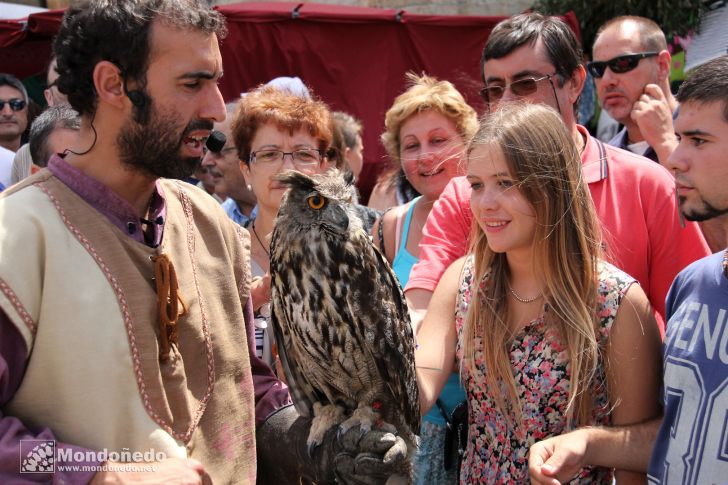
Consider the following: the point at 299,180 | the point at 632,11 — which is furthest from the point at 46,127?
the point at 632,11

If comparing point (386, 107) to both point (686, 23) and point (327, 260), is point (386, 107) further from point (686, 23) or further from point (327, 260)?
point (327, 260)

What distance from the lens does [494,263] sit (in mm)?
2402

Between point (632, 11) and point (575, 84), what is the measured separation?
520 cm

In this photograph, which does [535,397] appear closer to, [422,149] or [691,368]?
[691,368]

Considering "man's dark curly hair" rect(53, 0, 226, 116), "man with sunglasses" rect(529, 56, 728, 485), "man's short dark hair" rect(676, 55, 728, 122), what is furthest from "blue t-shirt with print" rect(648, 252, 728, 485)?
"man's dark curly hair" rect(53, 0, 226, 116)

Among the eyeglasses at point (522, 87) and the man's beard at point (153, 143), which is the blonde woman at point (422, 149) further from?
the man's beard at point (153, 143)

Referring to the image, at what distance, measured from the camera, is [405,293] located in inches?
107

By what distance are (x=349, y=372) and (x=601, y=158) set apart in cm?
122

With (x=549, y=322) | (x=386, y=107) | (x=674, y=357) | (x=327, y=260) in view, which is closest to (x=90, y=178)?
(x=327, y=260)

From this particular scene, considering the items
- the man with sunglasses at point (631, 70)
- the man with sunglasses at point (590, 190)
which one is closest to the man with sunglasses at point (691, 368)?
the man with sunglasses at point (590, 190)

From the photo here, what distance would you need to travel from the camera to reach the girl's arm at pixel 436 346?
2398 millimetres

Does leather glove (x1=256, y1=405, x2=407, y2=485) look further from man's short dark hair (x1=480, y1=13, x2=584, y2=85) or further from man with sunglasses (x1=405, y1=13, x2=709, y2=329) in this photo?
man's short dark hair (x1=480, y1=13, x2=584, y2=85)

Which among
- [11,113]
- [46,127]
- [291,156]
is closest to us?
[291,156]

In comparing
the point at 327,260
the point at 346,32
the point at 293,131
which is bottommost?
the point at 327,260
